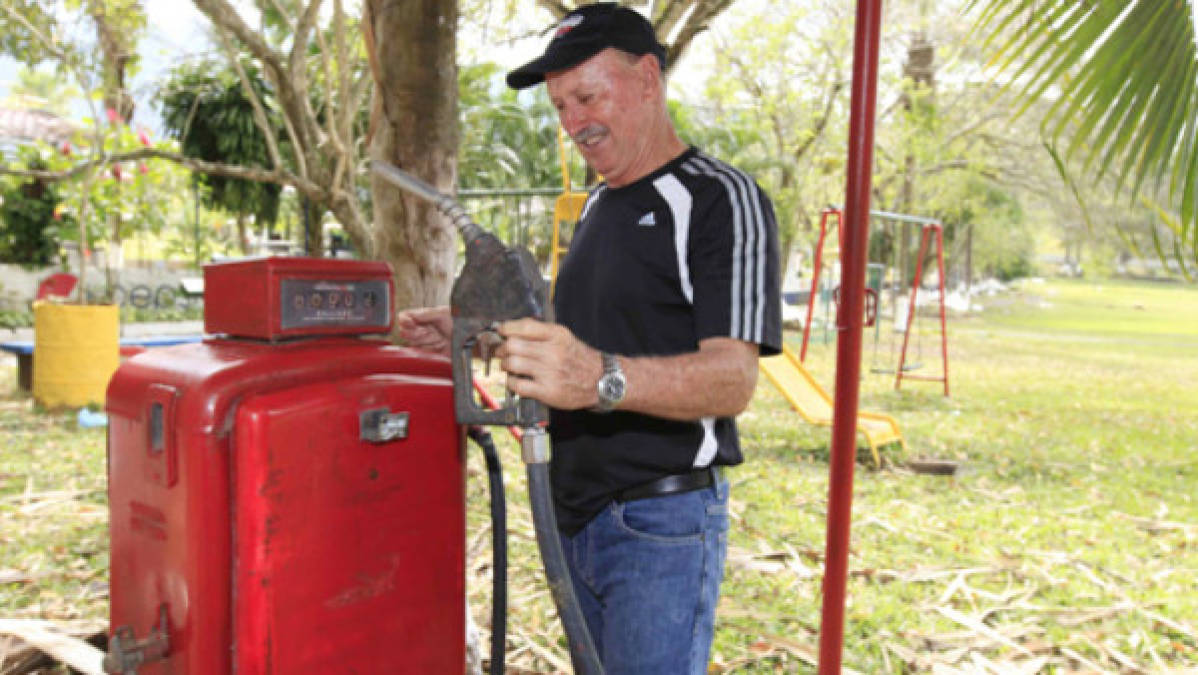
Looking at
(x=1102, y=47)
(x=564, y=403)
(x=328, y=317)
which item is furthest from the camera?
(x=1102, y=47)

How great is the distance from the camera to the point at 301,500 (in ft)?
5.14

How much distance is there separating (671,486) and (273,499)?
2.42 ft

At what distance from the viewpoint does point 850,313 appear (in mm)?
2225

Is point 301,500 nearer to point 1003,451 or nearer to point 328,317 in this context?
point 328,317

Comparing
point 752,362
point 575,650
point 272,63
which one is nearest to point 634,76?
point 752,362

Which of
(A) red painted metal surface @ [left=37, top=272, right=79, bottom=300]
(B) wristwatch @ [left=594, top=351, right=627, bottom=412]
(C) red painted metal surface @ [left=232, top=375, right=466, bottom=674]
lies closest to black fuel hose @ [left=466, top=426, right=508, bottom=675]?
(C) red painted metal surface @ [left=232, top=375, right=466, bottom=674]

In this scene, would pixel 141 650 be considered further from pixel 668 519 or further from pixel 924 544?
pixel 924 544

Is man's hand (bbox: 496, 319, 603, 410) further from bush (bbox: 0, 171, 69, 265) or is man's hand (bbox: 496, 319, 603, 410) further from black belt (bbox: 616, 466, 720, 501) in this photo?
bush (bbox: 0, 171, 69, 265)

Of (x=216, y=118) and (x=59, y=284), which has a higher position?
(x=216, y=118)

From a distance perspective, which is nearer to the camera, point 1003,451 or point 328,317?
point 328,317

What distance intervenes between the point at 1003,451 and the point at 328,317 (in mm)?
7409

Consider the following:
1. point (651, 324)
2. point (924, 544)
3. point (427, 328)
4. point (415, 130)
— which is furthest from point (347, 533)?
point (924, 544)

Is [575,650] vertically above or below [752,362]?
below

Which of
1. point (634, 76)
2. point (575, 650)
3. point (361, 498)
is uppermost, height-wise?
point (634, 76)
